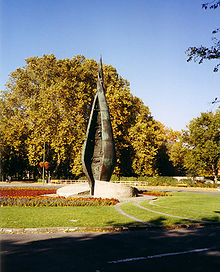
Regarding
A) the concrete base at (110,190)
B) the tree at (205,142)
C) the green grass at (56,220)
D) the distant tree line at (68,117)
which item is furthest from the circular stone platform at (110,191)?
the tree at (205,142)

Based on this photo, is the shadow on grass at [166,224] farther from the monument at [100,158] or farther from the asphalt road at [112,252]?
the monument at [100,158]

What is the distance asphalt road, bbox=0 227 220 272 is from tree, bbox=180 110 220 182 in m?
31.3

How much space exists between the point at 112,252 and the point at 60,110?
105 ft

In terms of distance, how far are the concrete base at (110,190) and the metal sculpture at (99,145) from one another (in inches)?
39.2

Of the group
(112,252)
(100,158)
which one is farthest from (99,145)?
(112,252)

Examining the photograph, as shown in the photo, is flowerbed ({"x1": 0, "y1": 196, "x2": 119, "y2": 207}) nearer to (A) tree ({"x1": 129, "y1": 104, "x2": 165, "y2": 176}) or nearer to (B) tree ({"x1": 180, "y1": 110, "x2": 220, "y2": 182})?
(A) tree ({"x1": 129, "y1": 104, "x2": 165, "y2": 176})

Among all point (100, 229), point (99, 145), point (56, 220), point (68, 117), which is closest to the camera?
point (100, 229)

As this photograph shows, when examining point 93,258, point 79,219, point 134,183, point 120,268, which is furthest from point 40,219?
point 134,183

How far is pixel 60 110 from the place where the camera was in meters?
36.7

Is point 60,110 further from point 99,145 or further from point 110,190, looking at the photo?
point 110,190

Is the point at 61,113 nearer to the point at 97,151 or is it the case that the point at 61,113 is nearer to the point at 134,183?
the point at 134,183

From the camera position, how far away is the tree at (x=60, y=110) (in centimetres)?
3591

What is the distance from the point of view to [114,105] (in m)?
36.4

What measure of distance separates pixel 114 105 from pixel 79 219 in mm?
27669
